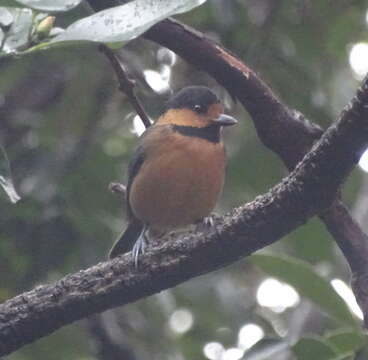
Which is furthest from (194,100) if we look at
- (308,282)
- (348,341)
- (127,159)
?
(348,341)

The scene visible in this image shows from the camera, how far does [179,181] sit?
436 centimetres

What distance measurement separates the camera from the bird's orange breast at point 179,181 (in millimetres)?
4348

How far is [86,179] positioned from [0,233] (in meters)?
0.47

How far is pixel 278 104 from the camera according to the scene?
3.32 metres

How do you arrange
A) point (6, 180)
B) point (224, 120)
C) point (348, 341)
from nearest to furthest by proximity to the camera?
point (6, 180)
point (348, 341)
point (224, 120)

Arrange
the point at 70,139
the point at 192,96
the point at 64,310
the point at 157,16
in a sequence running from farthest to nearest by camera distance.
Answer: the point at 70,139, the point at 192,96, the point at 64,310, the point at 157,16

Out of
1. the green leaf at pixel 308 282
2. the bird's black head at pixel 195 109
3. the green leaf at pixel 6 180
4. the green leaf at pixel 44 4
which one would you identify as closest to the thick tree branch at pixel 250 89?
the green leaf at pixel 308 282

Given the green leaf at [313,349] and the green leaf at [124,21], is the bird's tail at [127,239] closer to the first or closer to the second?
the green leaf at [313,349]

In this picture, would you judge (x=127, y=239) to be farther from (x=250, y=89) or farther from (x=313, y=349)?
(x=313, y=349)

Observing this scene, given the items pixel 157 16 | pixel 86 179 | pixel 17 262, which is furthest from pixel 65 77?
pixel 157 16

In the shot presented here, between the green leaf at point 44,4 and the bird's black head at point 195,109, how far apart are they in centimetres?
187

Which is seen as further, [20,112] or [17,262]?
[20,112]

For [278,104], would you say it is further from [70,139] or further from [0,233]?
[70,139]

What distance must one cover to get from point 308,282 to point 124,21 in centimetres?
110
